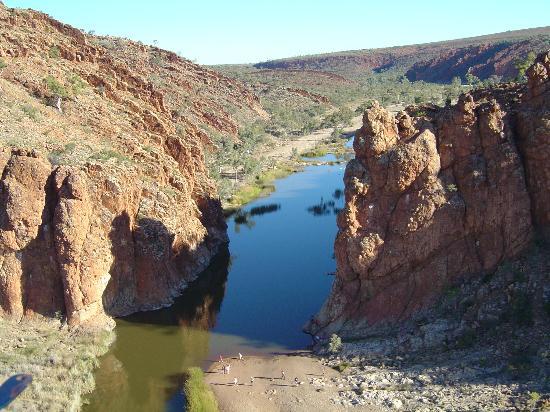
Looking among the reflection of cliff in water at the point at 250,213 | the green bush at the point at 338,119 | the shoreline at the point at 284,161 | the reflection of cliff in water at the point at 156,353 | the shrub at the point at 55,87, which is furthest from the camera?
the green bush at the point at 338,119

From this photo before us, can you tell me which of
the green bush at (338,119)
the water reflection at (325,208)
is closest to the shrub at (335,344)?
the water reflection at (325,208)

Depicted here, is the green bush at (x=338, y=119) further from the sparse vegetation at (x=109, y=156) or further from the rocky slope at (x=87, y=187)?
the sparse vegetation at (x=109, y=156)

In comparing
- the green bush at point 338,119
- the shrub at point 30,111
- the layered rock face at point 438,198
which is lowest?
the layered rock face at point 438,198

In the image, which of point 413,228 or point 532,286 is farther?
point 413,228

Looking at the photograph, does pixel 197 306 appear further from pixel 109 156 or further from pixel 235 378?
pixel 109 156

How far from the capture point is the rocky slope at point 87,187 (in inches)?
1377

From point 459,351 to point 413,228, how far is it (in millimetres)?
7220

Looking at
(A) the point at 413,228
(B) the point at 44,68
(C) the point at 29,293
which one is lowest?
(C) the point at 29,293

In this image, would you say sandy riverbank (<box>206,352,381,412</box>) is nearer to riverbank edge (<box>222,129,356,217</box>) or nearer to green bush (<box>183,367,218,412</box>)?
green bush (<box>183,367,218,412</box>)

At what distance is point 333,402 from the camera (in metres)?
27.1

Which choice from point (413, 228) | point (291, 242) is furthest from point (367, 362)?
point (291, 242)

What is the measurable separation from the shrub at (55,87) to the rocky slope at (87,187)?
0.39 ft

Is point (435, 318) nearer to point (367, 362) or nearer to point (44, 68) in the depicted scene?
point (367, 362)

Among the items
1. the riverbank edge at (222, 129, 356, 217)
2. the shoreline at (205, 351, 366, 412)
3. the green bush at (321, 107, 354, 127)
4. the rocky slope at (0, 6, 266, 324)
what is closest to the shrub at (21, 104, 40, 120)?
the rocky slope at (0, 6, 266, 324)
